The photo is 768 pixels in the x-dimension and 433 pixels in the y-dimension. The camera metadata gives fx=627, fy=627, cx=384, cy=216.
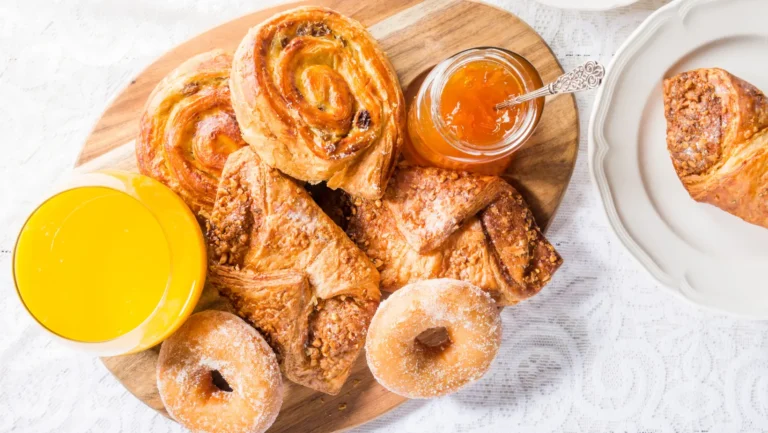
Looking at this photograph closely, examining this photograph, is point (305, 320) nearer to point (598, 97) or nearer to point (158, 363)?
point (158, 363)

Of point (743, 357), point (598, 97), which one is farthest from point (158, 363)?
point (743, 357)

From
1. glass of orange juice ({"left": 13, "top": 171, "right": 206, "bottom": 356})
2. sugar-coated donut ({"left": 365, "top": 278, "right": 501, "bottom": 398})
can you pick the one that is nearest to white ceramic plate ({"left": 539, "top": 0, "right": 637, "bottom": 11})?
sugar-coated donut ({"left": 365, "top": 278, "right": 501, "bottom": 398})

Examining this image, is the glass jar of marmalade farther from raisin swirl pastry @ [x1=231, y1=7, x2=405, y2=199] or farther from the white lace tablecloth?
the white lace tablecloth

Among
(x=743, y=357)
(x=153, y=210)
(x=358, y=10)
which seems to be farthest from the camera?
(x=743, y=357)

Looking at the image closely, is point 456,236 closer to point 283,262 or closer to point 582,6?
point 283,262

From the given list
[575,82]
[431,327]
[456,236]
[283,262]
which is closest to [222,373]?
[283,262]
